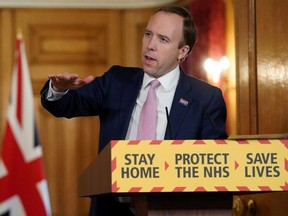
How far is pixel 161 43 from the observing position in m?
2.34

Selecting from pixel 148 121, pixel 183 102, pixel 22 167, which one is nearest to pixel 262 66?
pixel 183 102

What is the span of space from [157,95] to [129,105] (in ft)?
0.36

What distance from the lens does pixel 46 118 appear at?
631 centimetres

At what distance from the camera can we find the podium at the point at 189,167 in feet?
5.16

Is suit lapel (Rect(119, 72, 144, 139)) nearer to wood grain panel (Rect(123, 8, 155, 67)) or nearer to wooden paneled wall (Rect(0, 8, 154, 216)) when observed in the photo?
wooden paneled wall (Rect(0, 8, 154, 216))

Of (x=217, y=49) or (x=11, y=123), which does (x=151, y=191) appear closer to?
(x=11, y=123)

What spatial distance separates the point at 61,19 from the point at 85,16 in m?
0.22

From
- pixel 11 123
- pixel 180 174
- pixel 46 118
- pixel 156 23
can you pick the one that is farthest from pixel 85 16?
pixel 180 174

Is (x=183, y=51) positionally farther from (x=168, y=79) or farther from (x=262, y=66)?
(x=262, y=66)

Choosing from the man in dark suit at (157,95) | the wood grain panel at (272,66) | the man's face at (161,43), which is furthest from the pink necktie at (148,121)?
the wood grain panel at (272,66)

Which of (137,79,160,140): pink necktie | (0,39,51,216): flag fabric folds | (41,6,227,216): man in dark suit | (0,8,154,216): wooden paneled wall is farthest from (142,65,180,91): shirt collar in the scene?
(0,8,154,216): wooden paneled wall

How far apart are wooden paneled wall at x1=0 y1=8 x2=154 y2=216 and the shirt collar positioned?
3918mm

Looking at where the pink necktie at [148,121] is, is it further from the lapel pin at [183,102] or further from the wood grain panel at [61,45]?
the wood grain panel at [61,45]

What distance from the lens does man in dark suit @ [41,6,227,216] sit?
2150 millimetres
